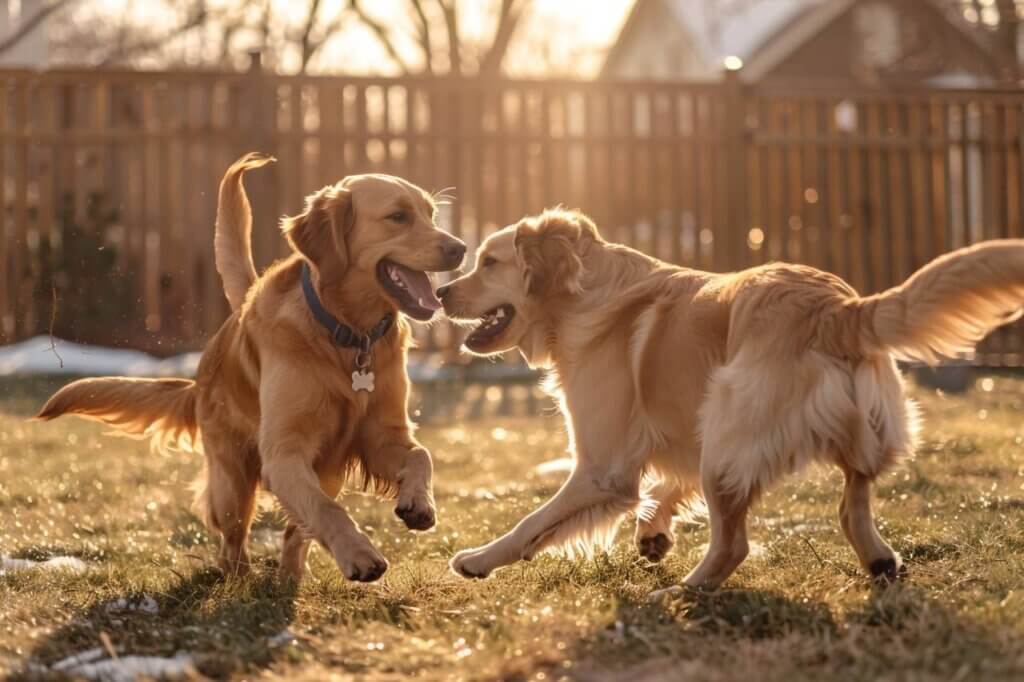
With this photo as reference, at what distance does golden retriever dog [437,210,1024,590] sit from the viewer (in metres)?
3.70

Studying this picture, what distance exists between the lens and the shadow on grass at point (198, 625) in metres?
3.33

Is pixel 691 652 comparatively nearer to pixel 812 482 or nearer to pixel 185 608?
pixel 185 608

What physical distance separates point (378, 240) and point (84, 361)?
7601 millimetres

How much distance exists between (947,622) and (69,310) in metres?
9.34

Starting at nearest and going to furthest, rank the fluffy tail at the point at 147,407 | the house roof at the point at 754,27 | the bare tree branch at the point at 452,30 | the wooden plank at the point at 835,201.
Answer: the fluffy tail at the point at 147,407 < the wooden plank at the point at 835,201 < the bare tree branch at the point at 452,30 < the house roof at the point at 754,27

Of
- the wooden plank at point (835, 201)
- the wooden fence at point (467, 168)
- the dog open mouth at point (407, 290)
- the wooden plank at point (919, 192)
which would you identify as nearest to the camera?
the dog open mouth at point (407, 290)

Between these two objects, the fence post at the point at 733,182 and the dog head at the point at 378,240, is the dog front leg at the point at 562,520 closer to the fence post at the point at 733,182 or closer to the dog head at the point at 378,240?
the dog head at the point at 378,240

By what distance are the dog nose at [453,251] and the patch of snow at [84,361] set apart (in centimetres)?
622

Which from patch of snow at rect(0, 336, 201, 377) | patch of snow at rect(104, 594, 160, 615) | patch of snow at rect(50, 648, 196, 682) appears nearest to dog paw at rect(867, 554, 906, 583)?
patch of snow at rect(50, 648, 196, 682)

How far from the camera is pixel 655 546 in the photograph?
4738mm

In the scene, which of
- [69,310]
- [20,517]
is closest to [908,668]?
[20,517]

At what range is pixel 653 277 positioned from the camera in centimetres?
465

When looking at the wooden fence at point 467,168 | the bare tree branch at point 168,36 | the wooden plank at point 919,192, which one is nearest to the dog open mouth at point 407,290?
the wooden fence at point 467,168

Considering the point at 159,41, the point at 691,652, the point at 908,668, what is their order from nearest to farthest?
the point at 908,668 → the point at 691,652 → the point at 159,41
